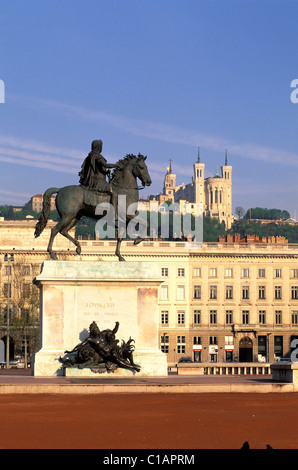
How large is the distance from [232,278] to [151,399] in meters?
92.8

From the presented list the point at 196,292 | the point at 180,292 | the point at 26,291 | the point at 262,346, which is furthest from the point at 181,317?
the point at 26,291

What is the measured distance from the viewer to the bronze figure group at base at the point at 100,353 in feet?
95.4

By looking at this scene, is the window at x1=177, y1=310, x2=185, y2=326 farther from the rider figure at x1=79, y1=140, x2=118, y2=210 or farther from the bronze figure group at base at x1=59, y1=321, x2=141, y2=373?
the bronze figure group at base at x1=59, y1=321, x2=141, y2=373

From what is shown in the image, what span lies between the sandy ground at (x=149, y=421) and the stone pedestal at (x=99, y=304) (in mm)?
6654

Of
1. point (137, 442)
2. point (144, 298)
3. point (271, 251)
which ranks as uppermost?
point (271, 251)

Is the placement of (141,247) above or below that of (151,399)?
above

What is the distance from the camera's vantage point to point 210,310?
114 meters

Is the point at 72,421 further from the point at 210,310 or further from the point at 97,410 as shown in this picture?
the point at 210,310

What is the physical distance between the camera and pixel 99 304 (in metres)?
31.0

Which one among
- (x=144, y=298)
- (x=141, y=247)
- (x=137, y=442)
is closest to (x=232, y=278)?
(x=141, y=247)

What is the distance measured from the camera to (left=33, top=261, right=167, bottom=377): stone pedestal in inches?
1206

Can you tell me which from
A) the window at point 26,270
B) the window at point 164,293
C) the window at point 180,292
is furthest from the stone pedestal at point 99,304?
the window at point 180,292

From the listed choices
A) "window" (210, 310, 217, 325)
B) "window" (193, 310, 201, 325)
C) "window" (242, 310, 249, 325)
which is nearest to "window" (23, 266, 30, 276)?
"window" (193, 310, 201, 325)
